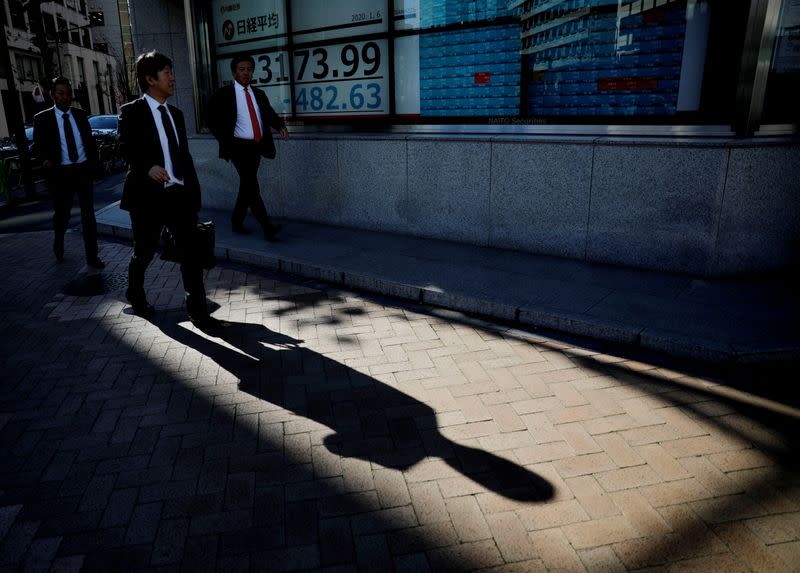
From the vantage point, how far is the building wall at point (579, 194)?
531cm

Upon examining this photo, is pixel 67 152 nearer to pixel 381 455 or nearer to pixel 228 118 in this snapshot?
pixel 228 118

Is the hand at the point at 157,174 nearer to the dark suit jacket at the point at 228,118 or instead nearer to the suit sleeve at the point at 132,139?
the suit sleeve at the point at 132,139

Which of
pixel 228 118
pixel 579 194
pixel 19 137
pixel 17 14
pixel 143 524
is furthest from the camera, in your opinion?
pixel 17 14

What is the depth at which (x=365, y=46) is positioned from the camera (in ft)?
25.7

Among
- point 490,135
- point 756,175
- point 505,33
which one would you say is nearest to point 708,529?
point 756,175

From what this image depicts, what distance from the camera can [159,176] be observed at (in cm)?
459

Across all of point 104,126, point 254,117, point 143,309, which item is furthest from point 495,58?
point 104,126

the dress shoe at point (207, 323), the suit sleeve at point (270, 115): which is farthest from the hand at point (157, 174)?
the suit sleeve at point (270, 115)

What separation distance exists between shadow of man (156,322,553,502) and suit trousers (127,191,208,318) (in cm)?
34

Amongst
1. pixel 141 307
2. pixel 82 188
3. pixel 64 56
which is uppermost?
pixel 64 56

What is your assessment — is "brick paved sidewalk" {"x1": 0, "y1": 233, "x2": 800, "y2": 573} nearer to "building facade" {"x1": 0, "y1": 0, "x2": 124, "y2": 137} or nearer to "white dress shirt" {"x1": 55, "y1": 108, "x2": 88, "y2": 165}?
"white dress shirt" {"x1": 55, "y1": 108, "x2": 88, "y2": 165}

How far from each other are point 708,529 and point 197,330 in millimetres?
3964

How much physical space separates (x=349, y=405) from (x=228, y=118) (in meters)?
4.91

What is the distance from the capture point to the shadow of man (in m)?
2.97
